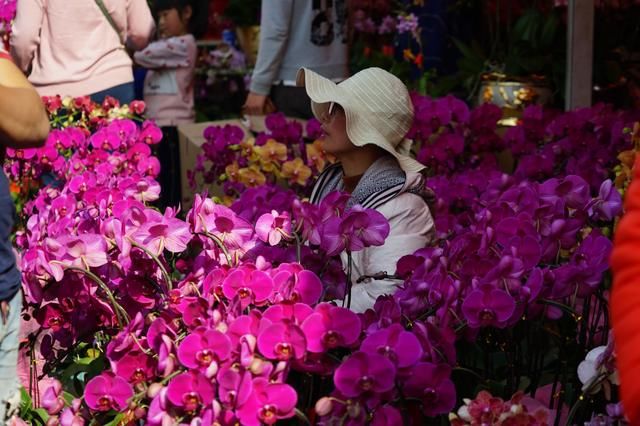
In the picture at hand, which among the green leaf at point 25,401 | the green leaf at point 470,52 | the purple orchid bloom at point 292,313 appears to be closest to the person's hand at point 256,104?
the green leaf at point 470,52

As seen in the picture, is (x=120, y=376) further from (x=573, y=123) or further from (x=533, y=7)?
(x=533, y=7)

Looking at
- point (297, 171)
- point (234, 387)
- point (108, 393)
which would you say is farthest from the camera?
point (297, 171)

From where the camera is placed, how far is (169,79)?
6.93 metres

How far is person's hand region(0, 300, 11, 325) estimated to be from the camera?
7.01 feet

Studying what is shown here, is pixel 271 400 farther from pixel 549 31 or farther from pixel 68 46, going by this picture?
pixel 549 31

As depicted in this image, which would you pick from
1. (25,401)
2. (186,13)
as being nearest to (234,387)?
(25,401)

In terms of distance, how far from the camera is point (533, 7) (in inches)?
274

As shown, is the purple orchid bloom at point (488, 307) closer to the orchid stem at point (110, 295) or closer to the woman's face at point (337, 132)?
the orchid stem at point (110, 295)

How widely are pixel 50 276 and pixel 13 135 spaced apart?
60 cm

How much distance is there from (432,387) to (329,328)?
219mm

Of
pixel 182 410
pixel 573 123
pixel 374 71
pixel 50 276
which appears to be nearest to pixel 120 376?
pixel 182 410

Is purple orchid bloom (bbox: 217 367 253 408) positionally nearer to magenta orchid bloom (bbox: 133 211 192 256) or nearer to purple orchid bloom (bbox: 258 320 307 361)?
purple orchid bloom (bbox: 258 320 307 361)

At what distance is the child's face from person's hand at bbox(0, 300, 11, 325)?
16.7 ft

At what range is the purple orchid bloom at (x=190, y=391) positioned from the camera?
6.97 feet
